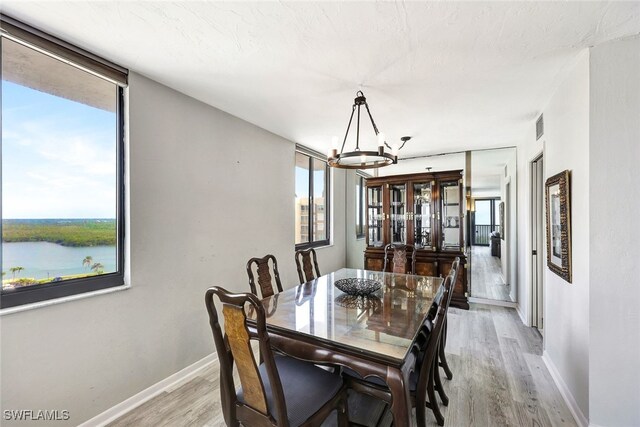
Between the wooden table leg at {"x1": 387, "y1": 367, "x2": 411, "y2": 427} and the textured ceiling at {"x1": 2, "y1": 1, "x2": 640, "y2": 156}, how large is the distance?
1.83 meters

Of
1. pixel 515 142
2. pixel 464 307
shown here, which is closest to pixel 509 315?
pixel 464 307

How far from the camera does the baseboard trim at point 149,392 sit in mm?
1833

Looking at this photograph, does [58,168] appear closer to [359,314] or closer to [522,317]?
[359,314]

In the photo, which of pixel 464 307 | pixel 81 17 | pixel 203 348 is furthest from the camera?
pixel 464 307

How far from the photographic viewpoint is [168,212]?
2311 millimetres

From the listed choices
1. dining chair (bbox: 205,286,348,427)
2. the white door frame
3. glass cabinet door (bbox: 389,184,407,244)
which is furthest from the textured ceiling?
glass cabinet door (bbox: 389,184,407,244)

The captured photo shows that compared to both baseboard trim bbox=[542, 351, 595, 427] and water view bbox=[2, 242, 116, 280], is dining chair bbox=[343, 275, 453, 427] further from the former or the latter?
water view bbox=[2, 242, 116, 280]

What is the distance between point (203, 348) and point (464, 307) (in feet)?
11.8

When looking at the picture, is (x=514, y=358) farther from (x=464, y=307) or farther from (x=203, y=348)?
(x=203, y=348)

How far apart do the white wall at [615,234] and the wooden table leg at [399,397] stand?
137 cm

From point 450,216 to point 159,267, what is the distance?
3936 mm

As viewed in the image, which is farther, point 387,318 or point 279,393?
point 387,318

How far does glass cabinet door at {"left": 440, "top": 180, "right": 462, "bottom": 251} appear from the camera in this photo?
13.7 feet

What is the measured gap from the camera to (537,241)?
3262mm
